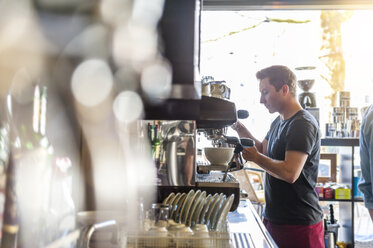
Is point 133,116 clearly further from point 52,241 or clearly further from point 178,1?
point 52,241

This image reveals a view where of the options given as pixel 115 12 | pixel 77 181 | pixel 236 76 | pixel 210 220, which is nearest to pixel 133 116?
pixel 77 181

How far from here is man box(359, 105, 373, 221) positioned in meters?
2.16

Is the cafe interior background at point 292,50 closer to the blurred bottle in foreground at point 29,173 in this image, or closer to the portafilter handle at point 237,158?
the portafilter handle at point 237,158

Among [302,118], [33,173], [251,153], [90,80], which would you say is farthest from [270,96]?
[33,173]

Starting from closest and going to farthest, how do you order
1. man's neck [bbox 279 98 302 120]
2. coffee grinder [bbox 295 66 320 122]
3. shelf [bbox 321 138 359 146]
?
man's neck [bbox 279 98 302 120]
shelf [bbox 321 138 359 146]
coffee grinder [bbox 295 66 320 122]

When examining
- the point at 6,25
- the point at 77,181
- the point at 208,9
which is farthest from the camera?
the point at 208,9

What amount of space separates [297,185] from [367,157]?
0.41m

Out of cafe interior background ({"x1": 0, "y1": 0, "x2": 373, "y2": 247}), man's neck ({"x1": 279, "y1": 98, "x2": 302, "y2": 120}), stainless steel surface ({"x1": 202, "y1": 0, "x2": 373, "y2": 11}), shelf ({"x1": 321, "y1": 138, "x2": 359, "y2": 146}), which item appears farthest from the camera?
shelf ({"x1": 321, "y1": 138, "x2": 359, "y2": 146})

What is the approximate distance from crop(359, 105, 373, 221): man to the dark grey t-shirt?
0.24 metres

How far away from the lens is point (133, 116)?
4.60 ft

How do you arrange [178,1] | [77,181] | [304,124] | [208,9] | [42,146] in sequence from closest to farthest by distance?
[42,146]
[178,1]
[77,181]
[304,124]
[208,9]

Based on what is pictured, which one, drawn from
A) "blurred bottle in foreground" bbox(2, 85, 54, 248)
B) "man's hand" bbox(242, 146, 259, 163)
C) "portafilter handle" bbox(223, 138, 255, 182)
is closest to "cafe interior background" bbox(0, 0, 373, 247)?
"blurred bottle in foreground" bbox(2, 85, 54, 248)

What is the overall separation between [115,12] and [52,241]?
494mm

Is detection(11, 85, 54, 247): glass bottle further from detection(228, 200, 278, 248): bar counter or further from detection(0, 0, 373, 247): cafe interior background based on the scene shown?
detection(228, 200, 278, 248): bar counter
